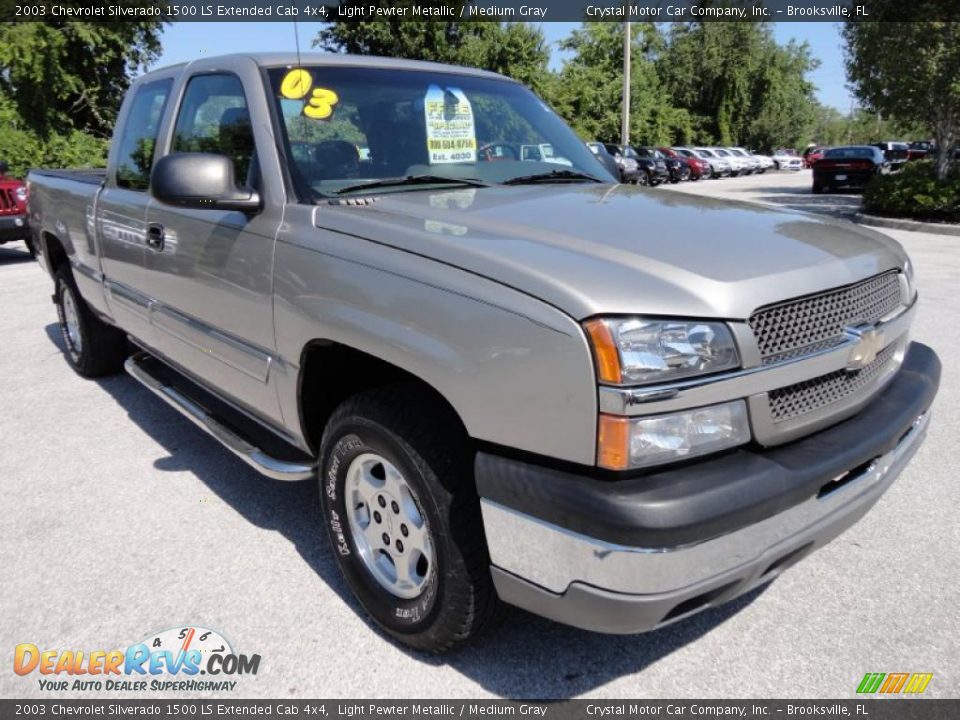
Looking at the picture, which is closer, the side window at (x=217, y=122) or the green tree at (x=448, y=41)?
the side window at (x=217, y=122)

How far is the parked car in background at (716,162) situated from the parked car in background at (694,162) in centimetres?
48

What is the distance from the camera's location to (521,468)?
1.90 meters

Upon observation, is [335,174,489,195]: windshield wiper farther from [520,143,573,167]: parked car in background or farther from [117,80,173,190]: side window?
[117,80,173,190]: side window

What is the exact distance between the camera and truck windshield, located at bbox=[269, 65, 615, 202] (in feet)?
9.34

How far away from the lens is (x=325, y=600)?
9.09ft

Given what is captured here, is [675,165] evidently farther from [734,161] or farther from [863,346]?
[863,346]

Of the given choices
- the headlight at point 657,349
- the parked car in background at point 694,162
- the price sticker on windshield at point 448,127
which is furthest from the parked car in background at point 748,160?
the headlight at point 657,349

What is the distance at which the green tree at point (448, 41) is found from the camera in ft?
104

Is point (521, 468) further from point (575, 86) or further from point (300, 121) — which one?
point (575, 86)

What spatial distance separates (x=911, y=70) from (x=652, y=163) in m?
16.6

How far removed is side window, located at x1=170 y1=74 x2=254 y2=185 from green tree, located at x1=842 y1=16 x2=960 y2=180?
14.6m

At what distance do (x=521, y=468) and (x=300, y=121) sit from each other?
172cm

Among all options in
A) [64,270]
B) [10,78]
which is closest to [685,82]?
[10,78]

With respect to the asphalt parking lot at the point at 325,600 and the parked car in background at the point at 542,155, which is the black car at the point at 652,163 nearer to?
the parked car in background at the point at 542,155
